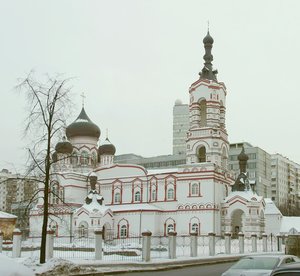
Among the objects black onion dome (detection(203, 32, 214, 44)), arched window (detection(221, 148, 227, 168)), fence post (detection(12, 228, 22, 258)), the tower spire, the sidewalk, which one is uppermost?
black onion dome (detection(203, 32, 214, 44))

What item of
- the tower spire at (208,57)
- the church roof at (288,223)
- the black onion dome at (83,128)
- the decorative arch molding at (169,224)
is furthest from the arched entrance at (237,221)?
the black onion dome at (83,128)

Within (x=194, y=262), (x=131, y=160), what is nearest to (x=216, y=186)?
(x=194, y=262)

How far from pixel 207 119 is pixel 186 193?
317 inches

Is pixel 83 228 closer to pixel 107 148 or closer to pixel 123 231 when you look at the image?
pixel 123 231

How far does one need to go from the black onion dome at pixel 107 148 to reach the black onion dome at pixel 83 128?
1.35m

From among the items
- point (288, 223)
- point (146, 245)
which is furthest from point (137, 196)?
point (146, 245)

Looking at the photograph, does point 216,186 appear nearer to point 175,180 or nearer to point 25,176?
point 175,180

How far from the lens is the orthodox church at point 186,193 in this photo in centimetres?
5284

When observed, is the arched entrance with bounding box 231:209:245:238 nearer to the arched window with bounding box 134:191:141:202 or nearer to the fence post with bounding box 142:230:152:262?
the arched window with bounding box 134:191:141:202

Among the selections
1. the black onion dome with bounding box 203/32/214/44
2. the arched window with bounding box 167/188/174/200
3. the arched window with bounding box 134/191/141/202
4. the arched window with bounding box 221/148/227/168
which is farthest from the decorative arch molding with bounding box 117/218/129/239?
the black onion dome with bounding box 203/32/214/44

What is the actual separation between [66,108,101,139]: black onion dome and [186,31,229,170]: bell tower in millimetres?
14766

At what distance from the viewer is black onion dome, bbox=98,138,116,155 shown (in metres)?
65.6

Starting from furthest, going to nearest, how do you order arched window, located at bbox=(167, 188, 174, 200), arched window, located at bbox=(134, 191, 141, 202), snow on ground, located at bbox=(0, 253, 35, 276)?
1. arched window, located at bbox=(134, 191, 141, 202)
2. arched window, located at bbox=(167, 188, 174, 200)
3. snow on ground, located at bbox=(0, 253, 35, 276)

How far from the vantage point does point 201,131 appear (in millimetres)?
54875
